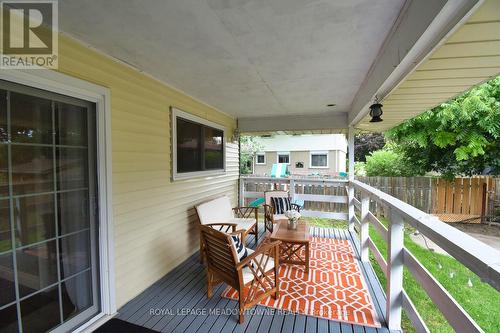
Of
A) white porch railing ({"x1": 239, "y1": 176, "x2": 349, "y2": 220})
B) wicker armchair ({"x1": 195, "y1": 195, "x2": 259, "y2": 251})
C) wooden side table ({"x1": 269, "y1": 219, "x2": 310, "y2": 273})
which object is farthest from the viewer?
white porch railing ({"x1": 239, "y1": 176, "x2": 349, "y2": 220})

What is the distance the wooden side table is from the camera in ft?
10.1

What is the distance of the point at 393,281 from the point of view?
81.3 inches

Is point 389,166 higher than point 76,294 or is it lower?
higher

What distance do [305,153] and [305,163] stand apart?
1.88 feet

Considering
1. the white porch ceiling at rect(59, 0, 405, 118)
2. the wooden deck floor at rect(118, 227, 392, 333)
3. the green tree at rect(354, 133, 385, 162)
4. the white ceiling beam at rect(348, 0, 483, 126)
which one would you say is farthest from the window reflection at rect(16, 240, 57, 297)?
the green tree at rect(354, 133, 385, 162)

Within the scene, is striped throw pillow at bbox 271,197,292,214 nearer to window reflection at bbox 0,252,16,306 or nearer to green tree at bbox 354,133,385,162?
window reflection at bbox 0,252,16,306

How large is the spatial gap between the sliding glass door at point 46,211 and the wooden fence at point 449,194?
675cm

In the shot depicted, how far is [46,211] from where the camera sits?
1.91 metres

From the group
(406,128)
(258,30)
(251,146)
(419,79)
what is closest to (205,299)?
(258,30)

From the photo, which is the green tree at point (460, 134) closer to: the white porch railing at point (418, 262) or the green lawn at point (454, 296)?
the green lawn at point (454, 296)

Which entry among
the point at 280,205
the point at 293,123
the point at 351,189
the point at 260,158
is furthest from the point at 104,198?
the point at 260,158

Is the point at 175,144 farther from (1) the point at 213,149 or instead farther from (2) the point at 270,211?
(2) the point at 270,211

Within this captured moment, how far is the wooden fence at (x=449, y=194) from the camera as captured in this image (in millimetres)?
6035

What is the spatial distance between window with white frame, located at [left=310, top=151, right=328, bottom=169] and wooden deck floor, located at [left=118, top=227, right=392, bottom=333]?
10.6 m
